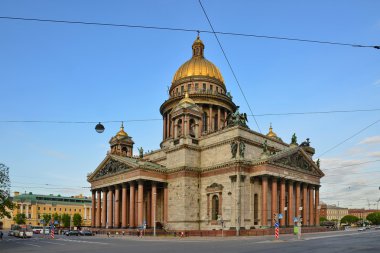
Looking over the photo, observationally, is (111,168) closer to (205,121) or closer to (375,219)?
(205,121)

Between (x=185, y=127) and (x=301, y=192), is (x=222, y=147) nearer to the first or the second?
(x=185, y=127)

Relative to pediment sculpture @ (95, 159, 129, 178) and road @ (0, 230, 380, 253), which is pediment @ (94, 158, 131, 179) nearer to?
pediment sculpture @ (95, 159, 129, 178)

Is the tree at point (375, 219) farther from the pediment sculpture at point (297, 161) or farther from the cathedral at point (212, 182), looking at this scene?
the pediment sculpture at point (297, 161)

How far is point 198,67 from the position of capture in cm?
8719

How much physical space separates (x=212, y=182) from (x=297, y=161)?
48.4 feet

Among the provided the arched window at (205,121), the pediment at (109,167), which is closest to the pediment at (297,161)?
the arched window at (205,121)

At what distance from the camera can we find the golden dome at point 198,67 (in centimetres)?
8662

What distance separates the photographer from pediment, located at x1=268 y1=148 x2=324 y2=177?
63.1 m

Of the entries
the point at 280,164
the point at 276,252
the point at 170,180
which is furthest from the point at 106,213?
the point at 276,252

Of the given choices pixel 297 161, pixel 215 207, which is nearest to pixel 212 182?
pixel 215 207

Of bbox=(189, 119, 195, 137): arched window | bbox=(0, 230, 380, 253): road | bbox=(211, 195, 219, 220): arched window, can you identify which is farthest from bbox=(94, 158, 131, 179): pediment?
bbox=(0, 230, 380, 253): road

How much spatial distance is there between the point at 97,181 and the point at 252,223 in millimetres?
34204

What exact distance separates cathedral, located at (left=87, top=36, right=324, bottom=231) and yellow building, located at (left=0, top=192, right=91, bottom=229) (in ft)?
315

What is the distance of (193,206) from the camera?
216 feet
